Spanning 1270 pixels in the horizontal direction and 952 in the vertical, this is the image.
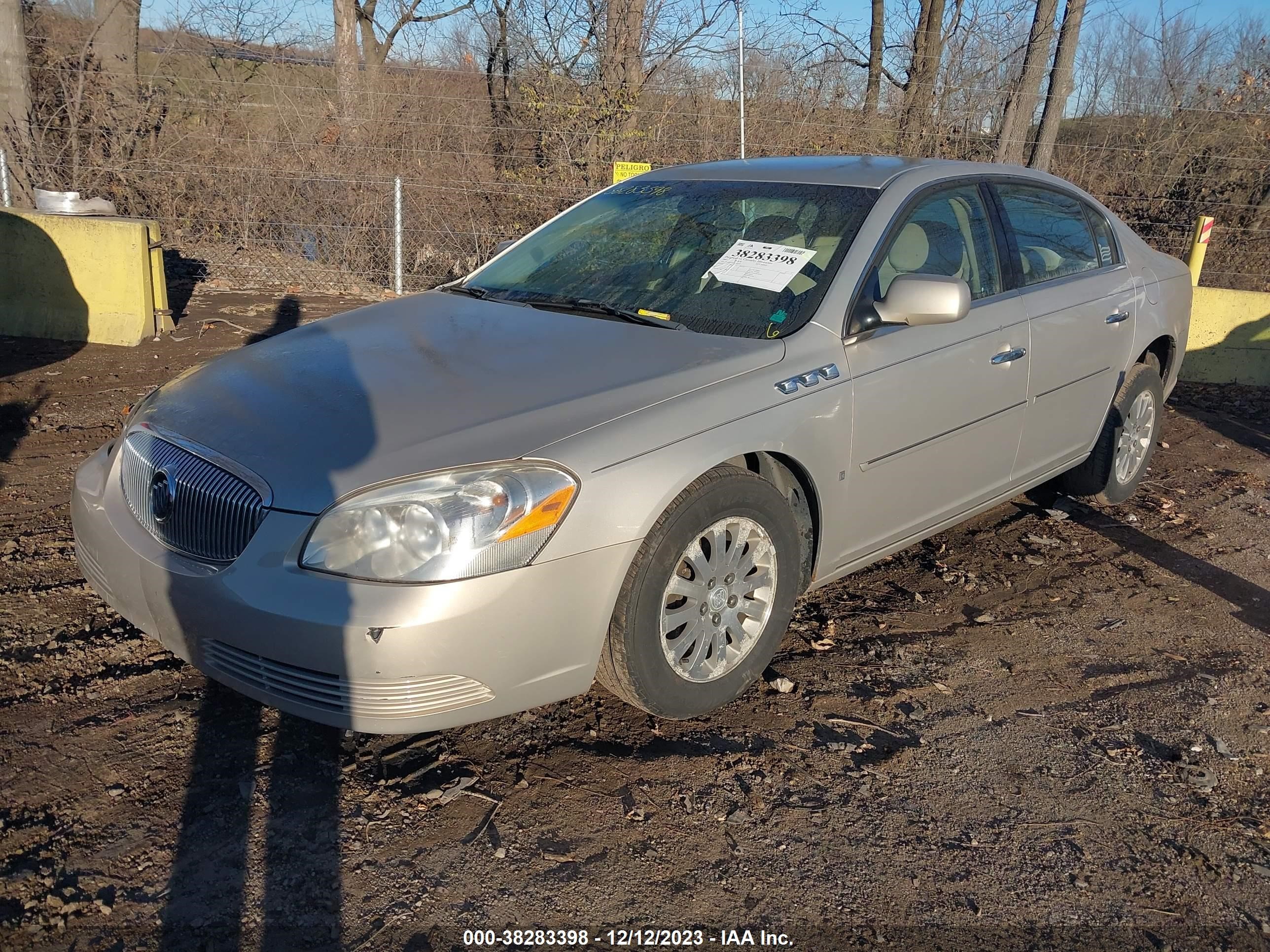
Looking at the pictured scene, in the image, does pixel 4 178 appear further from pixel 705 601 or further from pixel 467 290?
pixel 705 601

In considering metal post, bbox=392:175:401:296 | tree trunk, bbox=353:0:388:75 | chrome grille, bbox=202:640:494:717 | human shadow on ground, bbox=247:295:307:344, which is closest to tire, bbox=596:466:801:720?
chrome grille, bbox=202:640:494:717

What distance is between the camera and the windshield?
11.8ft

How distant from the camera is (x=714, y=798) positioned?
288cm

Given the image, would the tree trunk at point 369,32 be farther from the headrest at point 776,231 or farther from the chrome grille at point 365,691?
the chrome grille at point 365,691

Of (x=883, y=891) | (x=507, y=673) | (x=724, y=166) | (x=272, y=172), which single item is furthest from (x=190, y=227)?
(x=883, y=891)

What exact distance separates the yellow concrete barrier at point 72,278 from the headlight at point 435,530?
6.49 meters

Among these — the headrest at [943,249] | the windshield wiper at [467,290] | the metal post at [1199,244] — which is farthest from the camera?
the metal post at [1199,244]

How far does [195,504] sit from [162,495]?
0.18 m

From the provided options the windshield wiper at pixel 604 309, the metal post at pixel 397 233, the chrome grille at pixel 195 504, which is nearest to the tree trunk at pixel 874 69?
the metal post at pixel 397 233

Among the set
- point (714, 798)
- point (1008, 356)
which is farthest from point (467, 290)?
point (714, 798)

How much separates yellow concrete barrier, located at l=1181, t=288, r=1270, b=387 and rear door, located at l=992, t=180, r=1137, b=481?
4174 mm

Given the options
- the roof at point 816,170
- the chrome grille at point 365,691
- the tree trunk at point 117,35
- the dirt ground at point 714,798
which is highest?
the tree trunk at point 117,35

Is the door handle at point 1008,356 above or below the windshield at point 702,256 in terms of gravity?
below

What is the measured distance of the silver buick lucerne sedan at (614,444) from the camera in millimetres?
2627
